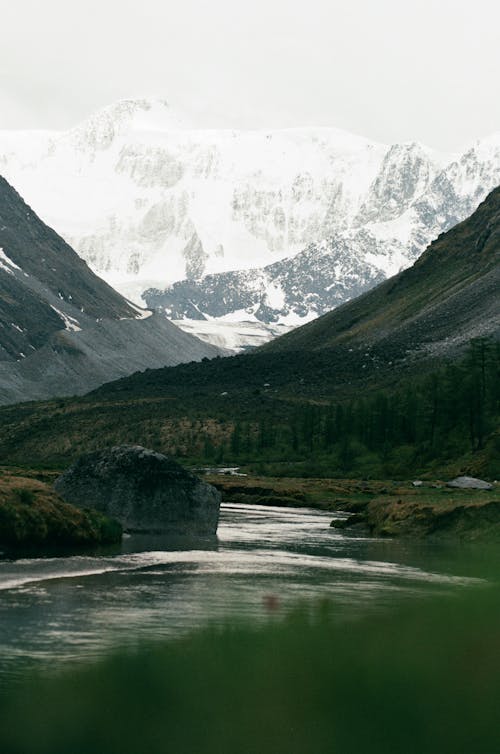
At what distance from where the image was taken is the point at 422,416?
14988cm

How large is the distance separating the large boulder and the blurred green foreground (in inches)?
1091

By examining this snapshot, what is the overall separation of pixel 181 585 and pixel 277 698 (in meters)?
18.3

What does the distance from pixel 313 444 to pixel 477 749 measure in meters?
156

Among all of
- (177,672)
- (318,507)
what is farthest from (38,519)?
(318,507)

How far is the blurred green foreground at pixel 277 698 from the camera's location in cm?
2542

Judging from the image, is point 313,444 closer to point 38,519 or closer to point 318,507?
point 318,507

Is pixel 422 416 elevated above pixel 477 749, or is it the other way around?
pixel 422 416

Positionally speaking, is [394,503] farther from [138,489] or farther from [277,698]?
[277,698]

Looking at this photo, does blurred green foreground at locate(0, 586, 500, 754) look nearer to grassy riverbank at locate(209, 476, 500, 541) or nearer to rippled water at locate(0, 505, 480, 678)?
rippled water at locate(0, 505, 480, 678)

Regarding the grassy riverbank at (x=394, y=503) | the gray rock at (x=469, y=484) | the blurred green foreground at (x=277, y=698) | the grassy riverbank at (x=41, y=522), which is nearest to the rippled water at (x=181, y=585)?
the grassy riverbank at (x=41, y=522)

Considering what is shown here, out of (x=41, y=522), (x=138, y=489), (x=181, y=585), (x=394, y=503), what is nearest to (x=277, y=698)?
(x=181, y=585)

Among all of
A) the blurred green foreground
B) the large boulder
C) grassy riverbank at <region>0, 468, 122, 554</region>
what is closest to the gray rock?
the large boulder

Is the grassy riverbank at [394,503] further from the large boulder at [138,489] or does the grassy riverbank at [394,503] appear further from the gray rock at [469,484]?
the large boulder at [138,489]

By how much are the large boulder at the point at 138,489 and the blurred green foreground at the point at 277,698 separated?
27714 mm
